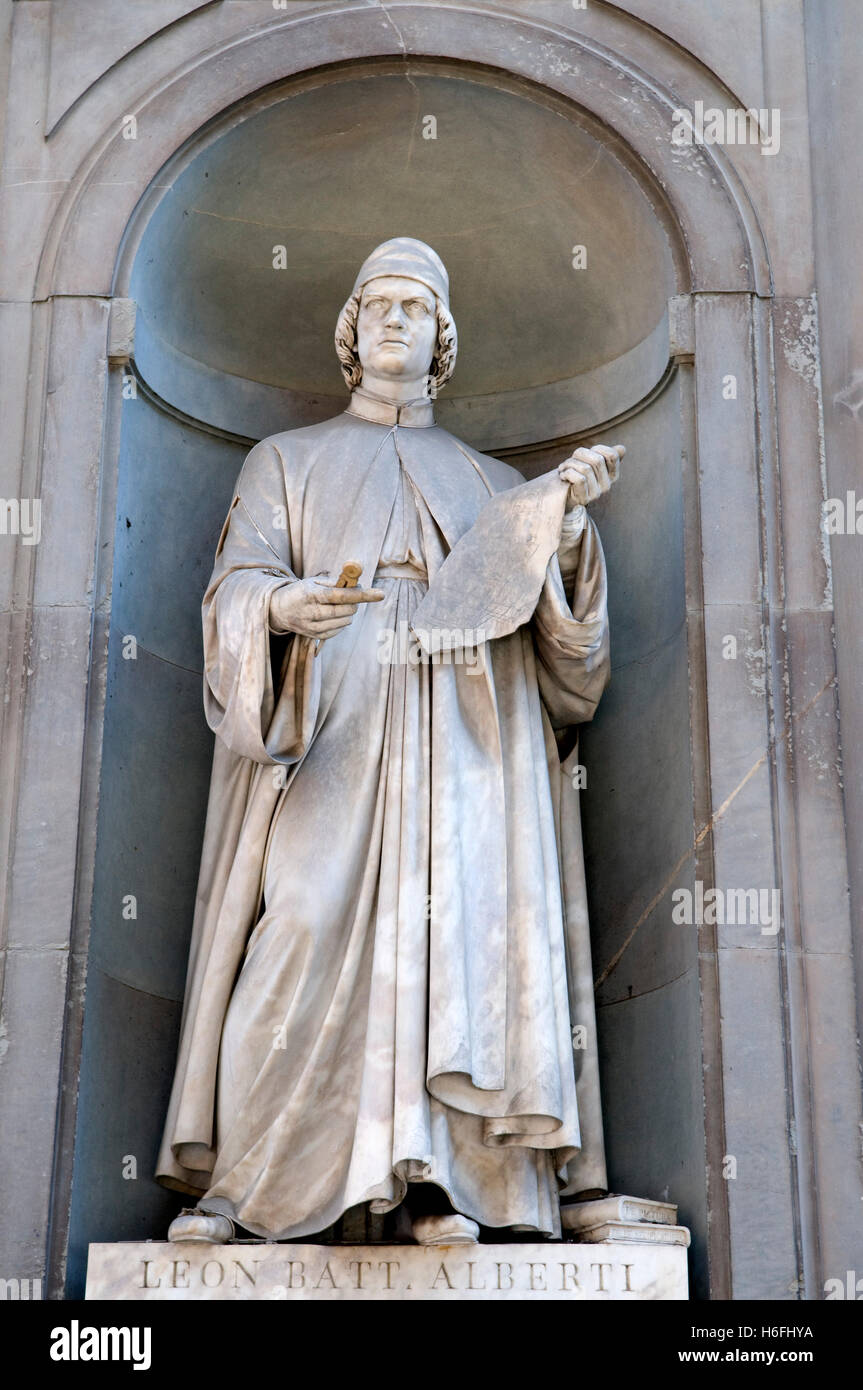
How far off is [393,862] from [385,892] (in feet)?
0.27

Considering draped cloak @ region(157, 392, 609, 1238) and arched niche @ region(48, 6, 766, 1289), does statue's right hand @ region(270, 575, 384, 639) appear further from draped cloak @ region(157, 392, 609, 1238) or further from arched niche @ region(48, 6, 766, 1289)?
arched niche @ region(48, 6, 766, 1289)

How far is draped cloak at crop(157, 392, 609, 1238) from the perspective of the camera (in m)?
5.92

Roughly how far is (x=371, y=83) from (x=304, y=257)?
2.14ft

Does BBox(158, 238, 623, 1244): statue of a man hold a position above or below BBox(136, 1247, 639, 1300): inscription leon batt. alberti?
above

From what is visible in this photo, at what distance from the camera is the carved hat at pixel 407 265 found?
6.87 metres

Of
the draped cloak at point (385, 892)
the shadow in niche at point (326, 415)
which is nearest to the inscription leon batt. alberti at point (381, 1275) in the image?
the draped cloak at point (385, 892)

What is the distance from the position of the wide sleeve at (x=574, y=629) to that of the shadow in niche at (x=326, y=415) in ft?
0.96

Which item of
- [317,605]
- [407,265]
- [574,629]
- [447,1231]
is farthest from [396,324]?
[447,1231]

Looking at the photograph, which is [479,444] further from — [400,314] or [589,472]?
[589,472]

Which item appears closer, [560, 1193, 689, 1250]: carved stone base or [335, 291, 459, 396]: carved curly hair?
[560, 1193, 689, 1250]: carved stone base

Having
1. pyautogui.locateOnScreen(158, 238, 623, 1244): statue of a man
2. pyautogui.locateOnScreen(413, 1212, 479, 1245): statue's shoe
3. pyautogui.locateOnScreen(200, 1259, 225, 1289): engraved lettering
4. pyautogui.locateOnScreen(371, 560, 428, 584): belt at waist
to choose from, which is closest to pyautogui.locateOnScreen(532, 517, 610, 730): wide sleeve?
pyautogui.locateOnScreen(158, 238, 623, 1244): statue of a man

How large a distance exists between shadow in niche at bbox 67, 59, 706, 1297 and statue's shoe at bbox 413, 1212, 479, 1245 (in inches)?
10.1

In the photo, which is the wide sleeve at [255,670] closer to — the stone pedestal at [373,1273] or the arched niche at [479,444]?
the arched niche at [479,444]

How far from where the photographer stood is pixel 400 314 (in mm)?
6875
